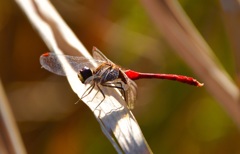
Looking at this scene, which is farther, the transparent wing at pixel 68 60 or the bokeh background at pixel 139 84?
the bokeh background at pixel 139 84

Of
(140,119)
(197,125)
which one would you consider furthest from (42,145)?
(197,125)

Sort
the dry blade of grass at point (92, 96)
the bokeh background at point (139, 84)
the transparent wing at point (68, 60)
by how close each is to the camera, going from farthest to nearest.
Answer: the bokeh background at point (139, 84)
the transparent wing at point (68, 60)
the dry blade of grass at point (92, 96)

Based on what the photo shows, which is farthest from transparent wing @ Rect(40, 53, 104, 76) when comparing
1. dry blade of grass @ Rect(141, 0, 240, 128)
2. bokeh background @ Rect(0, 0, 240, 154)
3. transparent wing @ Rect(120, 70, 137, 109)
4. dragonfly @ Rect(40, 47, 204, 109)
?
bokeh background @ Rect(0, 0, 240, 154)

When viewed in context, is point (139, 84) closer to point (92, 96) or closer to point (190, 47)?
point (190, 47)

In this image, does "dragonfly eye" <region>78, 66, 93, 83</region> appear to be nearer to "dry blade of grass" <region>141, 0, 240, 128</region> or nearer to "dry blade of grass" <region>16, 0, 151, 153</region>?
"dry blade of grass" <region>16, 0, 151, 153</region>

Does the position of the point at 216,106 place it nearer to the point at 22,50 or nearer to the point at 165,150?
the point at 165,150

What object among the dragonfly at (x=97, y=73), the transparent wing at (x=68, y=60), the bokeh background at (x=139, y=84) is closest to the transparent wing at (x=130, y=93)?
the dragonfly at (x=97, y=73)

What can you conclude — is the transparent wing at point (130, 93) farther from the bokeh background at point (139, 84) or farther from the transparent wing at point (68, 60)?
the bokeh background at point (139, 84)
